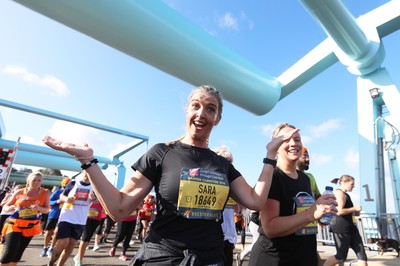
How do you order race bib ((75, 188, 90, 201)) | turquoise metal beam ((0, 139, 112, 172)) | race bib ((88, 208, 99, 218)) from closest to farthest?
race bib ((75, 188, 90, 201)), race bib ((88, 208, 99, 218)), turquoise metal beam ((0, 139, 112, 172))

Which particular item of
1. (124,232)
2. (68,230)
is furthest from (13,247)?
(124,232)

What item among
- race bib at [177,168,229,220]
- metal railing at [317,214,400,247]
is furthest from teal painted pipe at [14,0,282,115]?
metal railing at [317,214,400,247]

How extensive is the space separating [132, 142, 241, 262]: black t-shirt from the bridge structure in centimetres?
191

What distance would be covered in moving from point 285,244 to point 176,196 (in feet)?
3.16

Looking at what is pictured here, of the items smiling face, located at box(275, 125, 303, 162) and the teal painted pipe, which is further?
the teal painted pipe

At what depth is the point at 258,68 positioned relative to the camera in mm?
4805

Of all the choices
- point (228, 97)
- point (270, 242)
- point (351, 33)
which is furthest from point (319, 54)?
point (270, 242)

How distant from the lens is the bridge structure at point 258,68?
9.13 feet

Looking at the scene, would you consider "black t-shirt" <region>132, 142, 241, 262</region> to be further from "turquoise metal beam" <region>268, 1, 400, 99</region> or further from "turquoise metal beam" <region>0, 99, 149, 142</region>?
"turquoise metal beam" <region>0, 99, 149, 142</region>

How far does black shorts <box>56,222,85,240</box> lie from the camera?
14.7ft

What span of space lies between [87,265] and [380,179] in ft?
26.6

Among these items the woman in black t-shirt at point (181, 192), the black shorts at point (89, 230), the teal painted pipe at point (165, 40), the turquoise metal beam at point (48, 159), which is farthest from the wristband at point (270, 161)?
the turquoise metal beam at point (48, 159)

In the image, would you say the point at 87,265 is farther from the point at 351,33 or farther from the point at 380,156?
the point at 380,156

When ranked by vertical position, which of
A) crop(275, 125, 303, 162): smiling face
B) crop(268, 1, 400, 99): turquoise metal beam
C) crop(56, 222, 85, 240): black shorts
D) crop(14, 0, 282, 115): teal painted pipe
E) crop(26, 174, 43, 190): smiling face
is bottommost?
crop(56, 222, 85, 240): black shorts
